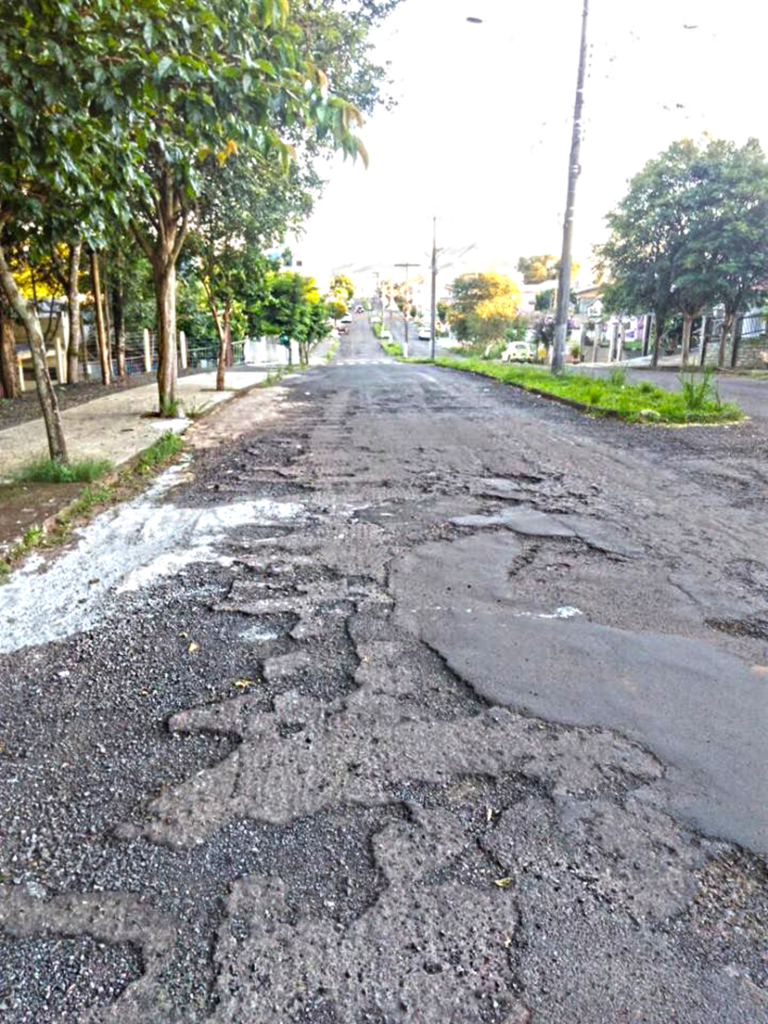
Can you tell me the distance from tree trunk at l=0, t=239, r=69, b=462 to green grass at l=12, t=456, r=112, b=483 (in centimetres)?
11

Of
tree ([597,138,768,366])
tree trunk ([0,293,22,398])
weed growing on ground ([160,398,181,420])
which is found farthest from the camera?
tree ([597,138,768,366])

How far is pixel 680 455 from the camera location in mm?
8008

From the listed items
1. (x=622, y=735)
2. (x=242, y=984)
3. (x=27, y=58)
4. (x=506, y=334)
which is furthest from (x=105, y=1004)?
(x=506, y=334)

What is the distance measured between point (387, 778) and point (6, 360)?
53.6 ft

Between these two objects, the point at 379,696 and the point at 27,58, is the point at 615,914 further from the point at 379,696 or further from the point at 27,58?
the point at 27,58

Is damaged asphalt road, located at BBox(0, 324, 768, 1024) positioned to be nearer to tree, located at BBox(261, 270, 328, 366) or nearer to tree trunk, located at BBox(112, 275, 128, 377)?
tree trunk, located at BBox(112, 275, 128, 377)

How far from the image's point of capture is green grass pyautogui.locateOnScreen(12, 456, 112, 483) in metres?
6.31

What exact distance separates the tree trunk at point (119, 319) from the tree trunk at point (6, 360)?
609 centimetres

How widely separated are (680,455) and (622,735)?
20.4ft

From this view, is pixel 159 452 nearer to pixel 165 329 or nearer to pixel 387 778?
pixel 165 329

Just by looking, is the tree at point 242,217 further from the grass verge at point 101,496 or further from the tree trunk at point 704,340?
the tree trunk at point 704,340

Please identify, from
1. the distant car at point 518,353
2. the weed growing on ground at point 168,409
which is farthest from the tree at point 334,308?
the weed growing on ground at point 168,409

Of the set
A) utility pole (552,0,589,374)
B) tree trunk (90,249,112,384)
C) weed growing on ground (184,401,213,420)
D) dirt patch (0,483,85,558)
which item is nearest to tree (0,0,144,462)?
dirt patch (0,483,85,558)

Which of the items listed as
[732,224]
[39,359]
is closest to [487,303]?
[732,224]
